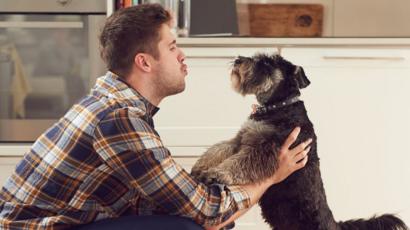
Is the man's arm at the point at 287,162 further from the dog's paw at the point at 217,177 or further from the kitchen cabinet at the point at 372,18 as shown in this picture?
the kitchen cabinet at the point at 372,18

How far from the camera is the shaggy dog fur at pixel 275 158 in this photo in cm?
195

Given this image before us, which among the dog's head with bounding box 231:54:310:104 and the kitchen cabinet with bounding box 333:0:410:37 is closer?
the dog's head with bounding box 231:54:310:104

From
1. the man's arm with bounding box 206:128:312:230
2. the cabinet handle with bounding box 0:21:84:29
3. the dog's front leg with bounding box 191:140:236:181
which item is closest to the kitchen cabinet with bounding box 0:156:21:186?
the cabinet handle with bounding box 0:21:84:29

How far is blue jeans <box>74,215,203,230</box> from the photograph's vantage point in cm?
170

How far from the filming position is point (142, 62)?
6.03ft

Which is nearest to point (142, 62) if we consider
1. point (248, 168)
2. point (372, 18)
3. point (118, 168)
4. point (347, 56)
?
point (118, 168)

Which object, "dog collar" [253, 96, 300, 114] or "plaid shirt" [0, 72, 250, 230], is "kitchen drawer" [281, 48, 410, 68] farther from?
"plaid shirt" [0, 72, 250, 230]

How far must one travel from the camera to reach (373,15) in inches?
139

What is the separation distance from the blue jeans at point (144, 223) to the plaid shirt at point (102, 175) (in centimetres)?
3

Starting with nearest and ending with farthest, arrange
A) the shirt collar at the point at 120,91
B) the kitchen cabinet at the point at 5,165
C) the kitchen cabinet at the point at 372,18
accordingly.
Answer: the shirt collar at the point at 120,91 → the kitchen cabinet at the point at 5,165 → the kitchen cabinet at the point at 372,18

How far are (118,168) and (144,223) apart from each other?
0.15 metres

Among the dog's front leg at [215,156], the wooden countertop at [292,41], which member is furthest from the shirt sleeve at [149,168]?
the wooden countertop at [292,41]

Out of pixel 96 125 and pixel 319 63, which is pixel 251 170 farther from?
pixel 319 63

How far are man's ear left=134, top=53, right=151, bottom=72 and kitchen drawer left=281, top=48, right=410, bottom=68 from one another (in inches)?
43.7
